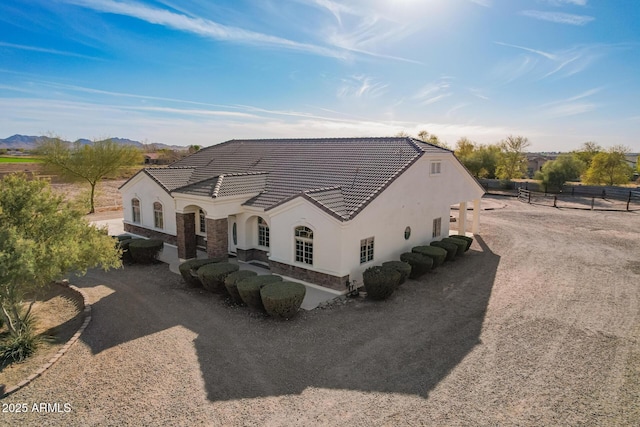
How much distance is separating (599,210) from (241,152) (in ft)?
108

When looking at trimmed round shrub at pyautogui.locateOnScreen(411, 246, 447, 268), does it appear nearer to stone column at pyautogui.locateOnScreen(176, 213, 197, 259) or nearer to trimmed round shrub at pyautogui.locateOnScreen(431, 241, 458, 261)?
trimmed round shrub at pyautogui.locateOnScreen(431, 241, 458, 261)

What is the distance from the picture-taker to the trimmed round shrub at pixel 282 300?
12445mm

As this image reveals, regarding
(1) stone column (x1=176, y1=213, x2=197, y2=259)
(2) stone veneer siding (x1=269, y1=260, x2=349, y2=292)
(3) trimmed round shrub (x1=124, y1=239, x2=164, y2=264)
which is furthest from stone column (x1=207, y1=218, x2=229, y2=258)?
(3) trimmed round shrub (x1=124, y1=239, x2=164, y2=264)

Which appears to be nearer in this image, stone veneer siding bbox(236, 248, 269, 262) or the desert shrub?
stone veneer siding bbox(236, 248, 269, 262)

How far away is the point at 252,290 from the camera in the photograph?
13.2 m

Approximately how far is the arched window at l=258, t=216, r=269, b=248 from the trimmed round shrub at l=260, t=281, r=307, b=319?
5.92 m

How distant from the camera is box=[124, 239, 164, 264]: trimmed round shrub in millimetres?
18562

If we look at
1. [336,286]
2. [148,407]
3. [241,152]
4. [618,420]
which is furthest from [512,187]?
[148,407]

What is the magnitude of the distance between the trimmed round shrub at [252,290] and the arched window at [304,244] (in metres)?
2.25

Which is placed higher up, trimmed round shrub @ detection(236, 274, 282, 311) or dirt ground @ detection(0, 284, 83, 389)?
trimmed round shrub @ detection(236, 274, 282, 311)

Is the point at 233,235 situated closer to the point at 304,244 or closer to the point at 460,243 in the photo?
the point at 304,244

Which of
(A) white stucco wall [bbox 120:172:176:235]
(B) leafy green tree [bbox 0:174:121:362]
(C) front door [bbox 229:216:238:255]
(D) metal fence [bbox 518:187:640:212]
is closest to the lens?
(B) leafy green tree [bbox 0:174:121:362]

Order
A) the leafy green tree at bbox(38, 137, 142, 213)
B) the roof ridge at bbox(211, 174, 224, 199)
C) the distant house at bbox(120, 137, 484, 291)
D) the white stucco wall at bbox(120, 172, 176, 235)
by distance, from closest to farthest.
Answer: the distant house at bbox(120, 137, 484, 291), the roof ridge at bbox(211, 174, 224, 199), the white stucco wall at bbox(120, 172, 176, 235), the leafy green tree at bbox(38, 137, 142, 213)

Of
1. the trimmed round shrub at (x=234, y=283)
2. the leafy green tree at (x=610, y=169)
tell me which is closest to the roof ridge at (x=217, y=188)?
the trimmed round shrub at (x=234, y=283)
